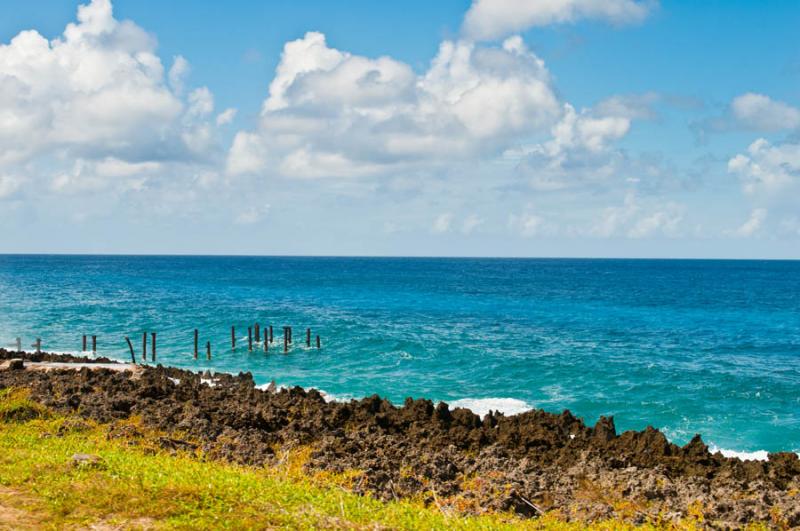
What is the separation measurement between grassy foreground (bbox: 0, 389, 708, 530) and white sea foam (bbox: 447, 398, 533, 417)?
53.2ft

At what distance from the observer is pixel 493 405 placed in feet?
105

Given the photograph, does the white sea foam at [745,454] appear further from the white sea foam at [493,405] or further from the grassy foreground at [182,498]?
the grassy foreground at [182,498]

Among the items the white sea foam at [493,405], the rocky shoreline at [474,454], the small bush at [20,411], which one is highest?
the small bush at [20,411]

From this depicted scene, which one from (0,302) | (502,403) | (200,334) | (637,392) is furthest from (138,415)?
(0,302)

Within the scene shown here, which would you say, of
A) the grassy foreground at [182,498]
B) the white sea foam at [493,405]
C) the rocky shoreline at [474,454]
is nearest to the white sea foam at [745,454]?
the rocky shoreline at [474,454]

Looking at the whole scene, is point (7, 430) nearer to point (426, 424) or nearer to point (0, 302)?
point (426, 424)

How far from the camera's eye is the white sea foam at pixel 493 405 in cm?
3078

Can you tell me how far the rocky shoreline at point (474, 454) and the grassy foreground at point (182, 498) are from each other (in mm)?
932

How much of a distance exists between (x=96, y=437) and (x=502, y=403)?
1957cm

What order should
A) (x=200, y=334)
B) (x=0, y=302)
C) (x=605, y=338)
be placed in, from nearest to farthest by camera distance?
(x=605, y=338) → (x=200, y=334) → (x=0, y=302)

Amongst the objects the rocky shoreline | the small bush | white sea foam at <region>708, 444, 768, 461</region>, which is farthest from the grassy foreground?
white sea foam at <region>708, 444, 768, 461</region>

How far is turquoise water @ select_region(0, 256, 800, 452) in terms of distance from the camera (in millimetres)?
32000

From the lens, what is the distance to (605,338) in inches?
2084

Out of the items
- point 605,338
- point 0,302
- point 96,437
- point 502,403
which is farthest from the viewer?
point 0,302
